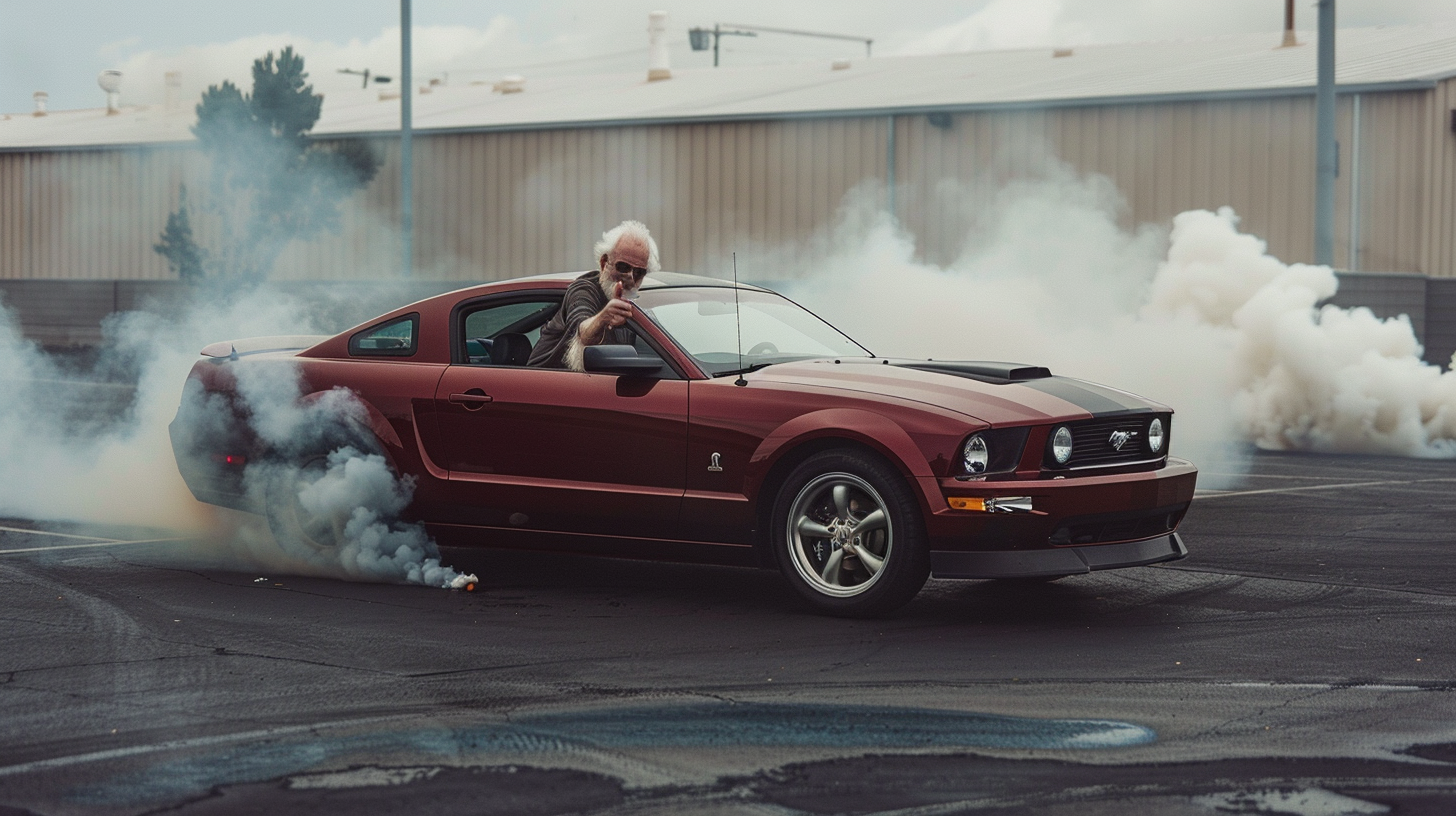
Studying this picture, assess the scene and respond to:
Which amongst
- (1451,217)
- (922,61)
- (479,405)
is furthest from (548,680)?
(922,61)

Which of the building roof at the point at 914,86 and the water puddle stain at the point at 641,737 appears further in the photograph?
the building roof at the point at 914,86

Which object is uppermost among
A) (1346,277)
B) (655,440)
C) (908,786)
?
(1346,277)

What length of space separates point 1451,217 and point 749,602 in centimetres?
1932

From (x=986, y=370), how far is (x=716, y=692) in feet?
7.21

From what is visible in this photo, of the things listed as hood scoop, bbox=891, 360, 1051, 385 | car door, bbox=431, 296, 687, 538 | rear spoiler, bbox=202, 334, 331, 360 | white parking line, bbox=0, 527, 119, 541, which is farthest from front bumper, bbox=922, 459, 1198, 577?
white parking line, bbox=0, 527, 119, 541

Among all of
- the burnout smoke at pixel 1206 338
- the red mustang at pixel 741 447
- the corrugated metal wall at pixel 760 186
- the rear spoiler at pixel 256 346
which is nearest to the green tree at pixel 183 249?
the corrugated metal wall at pixel 760 186

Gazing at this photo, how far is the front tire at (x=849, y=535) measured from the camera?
617 cm

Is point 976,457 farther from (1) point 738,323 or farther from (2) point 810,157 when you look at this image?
(2) point 810,157

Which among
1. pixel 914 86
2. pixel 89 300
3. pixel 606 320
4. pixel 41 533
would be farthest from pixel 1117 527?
pixel 89 300

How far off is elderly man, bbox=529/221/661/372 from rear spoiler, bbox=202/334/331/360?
5.09 feet

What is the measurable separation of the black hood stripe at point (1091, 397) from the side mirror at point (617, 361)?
5.04ft

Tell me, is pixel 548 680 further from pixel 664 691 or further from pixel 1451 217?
pixel 1451 217

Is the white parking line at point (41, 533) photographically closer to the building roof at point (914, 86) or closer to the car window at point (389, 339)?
the car window at point (389, 339)

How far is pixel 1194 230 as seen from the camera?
17.3 m
